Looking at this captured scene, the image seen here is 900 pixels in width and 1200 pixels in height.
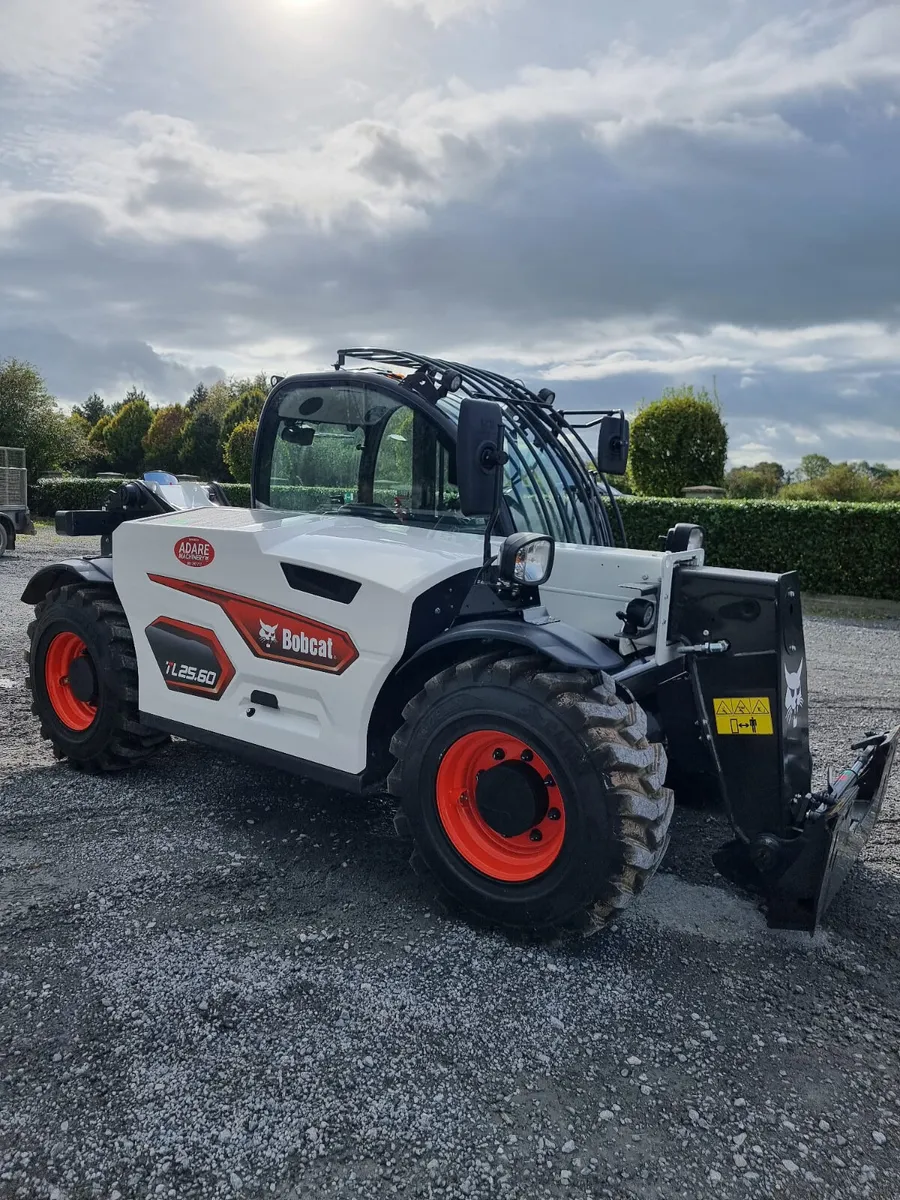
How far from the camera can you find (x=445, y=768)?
352cm

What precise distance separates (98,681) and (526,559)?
2638 millimetres

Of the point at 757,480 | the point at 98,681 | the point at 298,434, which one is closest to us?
the point at 298,434

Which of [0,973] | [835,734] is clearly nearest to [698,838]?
[835,734]

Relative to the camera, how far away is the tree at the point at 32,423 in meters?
33.9

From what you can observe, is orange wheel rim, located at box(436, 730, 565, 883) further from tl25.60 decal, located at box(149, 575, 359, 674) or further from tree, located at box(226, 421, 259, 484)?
tree, located at box(226, 421, 259, 484)

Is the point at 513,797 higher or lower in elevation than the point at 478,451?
lower

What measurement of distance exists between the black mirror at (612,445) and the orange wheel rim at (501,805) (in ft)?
6.26

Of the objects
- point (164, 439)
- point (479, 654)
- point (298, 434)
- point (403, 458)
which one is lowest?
point (479, 654)

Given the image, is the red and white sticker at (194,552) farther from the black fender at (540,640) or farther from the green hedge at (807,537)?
the green hedge at (807,537)

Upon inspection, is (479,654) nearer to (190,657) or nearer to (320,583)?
(320,583)

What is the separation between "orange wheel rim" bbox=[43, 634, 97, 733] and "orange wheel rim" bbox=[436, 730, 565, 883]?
8.37 feet

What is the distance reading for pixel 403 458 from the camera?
429cm

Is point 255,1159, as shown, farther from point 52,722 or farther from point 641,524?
point 641,524

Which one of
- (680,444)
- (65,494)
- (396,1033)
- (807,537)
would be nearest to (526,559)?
(396,1033)
